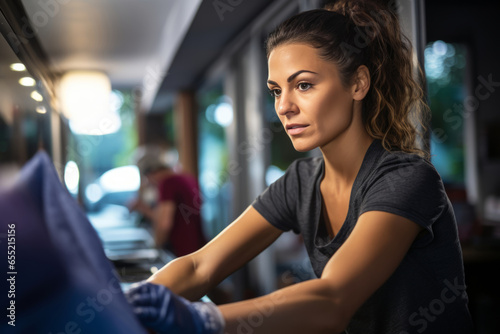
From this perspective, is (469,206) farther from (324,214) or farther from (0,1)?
(0,1)

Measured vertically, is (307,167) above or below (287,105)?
below

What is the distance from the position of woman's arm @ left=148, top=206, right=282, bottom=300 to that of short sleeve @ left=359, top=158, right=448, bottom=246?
33 centimetres

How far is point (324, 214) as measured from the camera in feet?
3.93

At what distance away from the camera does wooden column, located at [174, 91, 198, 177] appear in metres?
6.62

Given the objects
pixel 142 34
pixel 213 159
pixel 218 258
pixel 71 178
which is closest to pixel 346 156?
pixel 218 258

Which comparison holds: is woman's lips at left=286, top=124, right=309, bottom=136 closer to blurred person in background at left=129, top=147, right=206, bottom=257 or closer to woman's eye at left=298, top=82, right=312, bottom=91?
woman's eye at left=298, top=82, right=312, bottom=91

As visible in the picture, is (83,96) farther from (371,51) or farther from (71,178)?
(371,51)

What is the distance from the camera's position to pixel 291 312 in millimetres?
771

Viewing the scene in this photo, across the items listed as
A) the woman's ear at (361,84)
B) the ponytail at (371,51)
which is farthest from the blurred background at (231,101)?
the woman's ear at (361,84)

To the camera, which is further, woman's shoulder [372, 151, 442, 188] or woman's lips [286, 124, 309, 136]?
woman's lips [286, 124, 309, 136]

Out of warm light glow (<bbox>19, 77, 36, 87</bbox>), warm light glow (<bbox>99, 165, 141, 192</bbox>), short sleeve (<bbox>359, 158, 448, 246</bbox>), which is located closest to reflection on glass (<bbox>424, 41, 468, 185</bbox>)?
short sleeve (<bbox>359, 158, 448, 246</bbox>)

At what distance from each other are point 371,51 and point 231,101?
3564mm

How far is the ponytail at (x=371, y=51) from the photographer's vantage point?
109 centimetres

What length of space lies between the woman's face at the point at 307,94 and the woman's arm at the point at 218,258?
27cm
